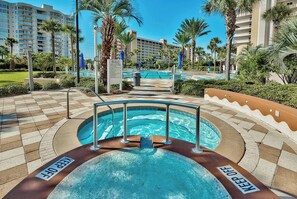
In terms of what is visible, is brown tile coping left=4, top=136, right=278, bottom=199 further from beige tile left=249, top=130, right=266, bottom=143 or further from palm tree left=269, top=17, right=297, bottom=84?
palm tree left=269, top=17, right=297, bottom=84

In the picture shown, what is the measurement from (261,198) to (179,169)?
3.96 ft

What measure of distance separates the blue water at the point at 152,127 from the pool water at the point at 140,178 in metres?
1.86

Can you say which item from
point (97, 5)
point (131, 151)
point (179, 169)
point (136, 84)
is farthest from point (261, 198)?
point (136, 84)

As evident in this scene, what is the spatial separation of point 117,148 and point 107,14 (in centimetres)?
1052

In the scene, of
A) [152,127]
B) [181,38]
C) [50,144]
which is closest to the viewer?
[50,144]

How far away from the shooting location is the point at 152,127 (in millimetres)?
6535

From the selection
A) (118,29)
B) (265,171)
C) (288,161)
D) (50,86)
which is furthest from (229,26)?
(50,86)

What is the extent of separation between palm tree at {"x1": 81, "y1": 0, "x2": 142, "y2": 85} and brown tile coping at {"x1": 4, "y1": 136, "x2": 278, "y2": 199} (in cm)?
929

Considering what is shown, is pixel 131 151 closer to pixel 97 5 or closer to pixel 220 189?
pixel 220 189

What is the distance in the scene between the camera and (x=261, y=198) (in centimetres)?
233

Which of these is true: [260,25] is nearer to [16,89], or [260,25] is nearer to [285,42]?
[285,42]

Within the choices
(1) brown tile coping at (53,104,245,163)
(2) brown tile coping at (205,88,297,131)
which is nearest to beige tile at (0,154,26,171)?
(1) brown tile coping at (53,104,245,163)

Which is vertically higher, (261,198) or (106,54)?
(106,54)

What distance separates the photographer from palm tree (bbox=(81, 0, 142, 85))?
37.3 feet
